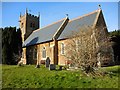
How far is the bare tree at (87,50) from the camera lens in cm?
2078

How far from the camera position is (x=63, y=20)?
40.5 m

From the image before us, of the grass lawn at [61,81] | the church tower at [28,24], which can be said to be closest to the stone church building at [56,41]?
the church tower at [28,24]

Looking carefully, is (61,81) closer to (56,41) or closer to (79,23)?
(79,23)

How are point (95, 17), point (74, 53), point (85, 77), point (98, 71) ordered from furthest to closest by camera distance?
point (95, 17)
point (74, 53)
point (98, 71)
point (85, 77)

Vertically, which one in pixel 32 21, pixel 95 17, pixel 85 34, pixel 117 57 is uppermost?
pixel 32 21

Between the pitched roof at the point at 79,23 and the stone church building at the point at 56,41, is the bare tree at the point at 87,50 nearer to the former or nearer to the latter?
the stone church building at the point at 56,41

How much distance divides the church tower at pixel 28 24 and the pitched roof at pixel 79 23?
1804cm

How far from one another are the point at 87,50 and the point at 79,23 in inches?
576

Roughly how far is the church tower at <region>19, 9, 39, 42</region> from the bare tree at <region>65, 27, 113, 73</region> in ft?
108

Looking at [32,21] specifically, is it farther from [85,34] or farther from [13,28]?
[85,34]

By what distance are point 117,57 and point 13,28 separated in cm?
2126

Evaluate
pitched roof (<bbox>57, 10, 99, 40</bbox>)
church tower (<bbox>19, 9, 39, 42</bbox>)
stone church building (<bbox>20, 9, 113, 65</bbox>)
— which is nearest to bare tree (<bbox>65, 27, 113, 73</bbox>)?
stone church building (<bbox>20, 9, 113, 65</bbox>)

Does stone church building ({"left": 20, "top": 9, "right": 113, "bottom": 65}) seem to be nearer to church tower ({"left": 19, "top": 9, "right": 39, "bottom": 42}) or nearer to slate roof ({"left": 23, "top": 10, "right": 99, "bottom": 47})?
slate roof ({"left": 23, "top": 10, "right": 99, "bottom": 47})

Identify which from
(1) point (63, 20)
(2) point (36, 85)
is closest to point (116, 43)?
(1) point (63, 20)
